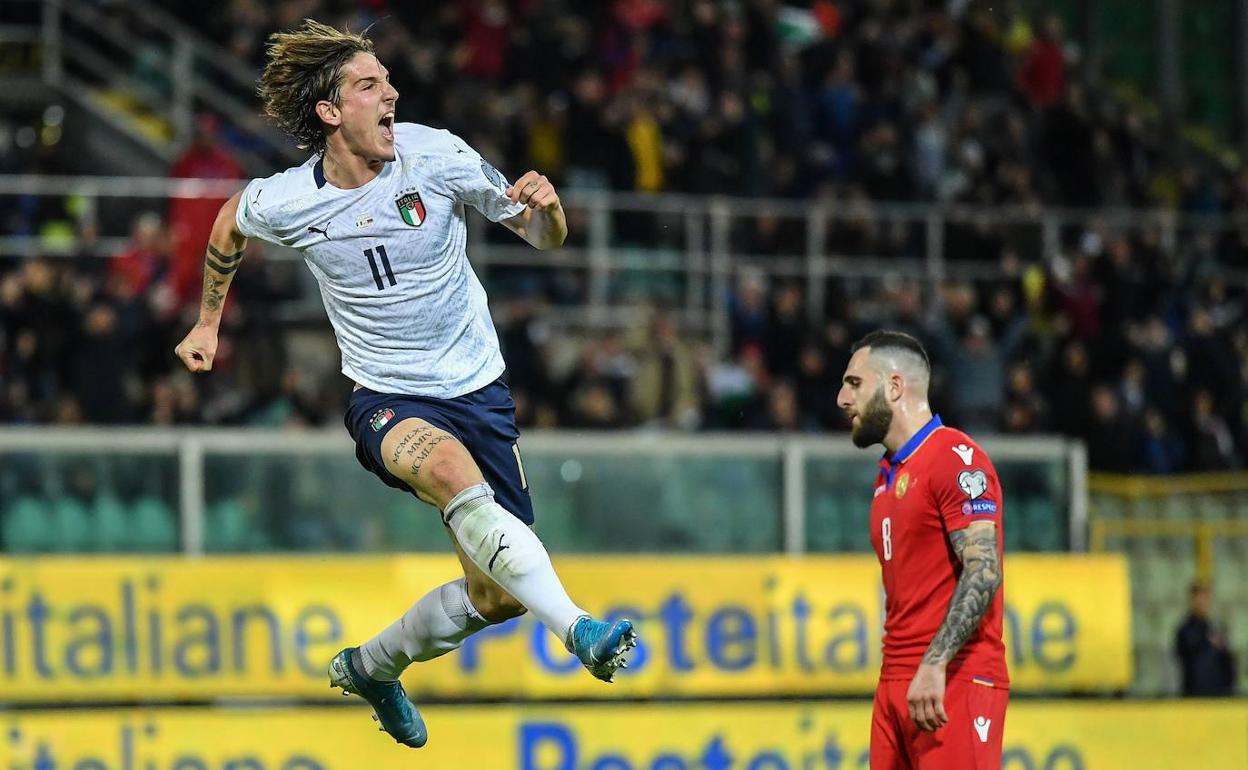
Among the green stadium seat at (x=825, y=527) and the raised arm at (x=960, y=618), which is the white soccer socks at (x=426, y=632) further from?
the green stadium seat at (x=825, y=527)

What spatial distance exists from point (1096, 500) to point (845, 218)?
10.5 ft

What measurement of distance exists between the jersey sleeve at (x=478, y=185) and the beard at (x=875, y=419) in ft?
4.57

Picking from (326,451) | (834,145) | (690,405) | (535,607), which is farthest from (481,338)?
(834,145)

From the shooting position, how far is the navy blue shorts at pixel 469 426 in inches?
275

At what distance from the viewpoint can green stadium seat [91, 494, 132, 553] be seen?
12336 mm

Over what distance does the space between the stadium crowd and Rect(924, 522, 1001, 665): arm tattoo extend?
7.43 metres

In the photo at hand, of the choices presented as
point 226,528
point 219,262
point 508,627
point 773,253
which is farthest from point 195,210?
point 219,262

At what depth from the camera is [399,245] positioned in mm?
6945

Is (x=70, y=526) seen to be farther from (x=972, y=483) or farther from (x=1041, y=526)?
(x=972, y=483)

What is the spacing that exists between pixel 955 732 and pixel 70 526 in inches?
262

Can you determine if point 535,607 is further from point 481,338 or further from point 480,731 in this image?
point 480,731

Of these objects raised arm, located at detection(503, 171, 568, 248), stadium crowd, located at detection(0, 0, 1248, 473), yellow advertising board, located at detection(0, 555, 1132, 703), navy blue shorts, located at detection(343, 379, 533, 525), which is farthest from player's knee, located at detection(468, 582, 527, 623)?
stadium crowd, located at detection(0, 0, 1248, 473)

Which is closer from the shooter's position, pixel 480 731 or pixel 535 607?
pixel 535 607

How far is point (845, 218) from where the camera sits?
17.0 metres
